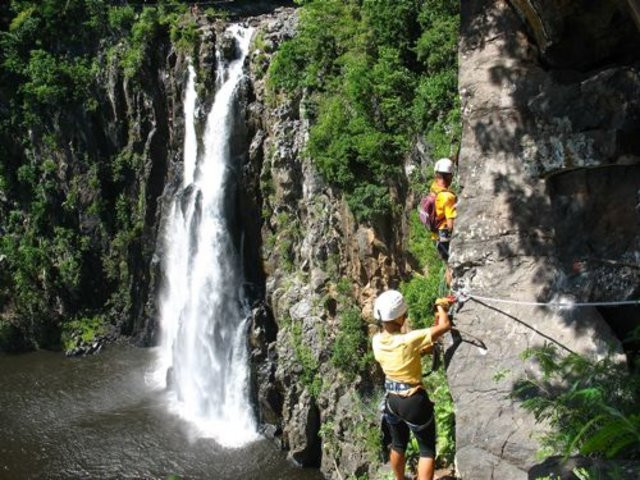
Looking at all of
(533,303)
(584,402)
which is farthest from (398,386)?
(584,402)

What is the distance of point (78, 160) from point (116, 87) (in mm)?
3589

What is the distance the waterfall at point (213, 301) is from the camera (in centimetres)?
1806

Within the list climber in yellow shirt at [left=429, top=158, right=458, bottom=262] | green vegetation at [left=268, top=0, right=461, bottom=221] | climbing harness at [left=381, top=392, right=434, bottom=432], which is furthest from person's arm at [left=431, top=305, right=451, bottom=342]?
Answer: green vegetation at [left=268, top=0, right=461, bottom=221]

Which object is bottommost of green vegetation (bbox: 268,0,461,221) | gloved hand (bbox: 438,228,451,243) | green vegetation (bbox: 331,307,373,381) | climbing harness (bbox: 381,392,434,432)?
green vegetation (bbox: 331,307,373,381)

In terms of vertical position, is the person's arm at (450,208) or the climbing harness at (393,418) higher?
the person's arm at (450,208)

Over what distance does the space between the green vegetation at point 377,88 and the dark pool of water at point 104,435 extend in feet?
24.6

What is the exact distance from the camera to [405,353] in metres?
5.30

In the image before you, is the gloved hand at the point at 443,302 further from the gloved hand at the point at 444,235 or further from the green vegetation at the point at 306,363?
the green vegetation at the point at 306,363

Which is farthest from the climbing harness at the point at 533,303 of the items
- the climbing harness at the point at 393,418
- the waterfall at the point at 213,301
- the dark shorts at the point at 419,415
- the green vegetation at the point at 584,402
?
the waterfall at the point at 213,301

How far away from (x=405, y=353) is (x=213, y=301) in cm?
1435

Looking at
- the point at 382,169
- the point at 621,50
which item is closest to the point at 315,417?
the point at 382,169

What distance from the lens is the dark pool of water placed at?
15.5 meters

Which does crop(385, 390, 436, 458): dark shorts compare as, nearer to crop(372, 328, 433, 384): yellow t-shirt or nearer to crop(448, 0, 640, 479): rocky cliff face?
crop(372, 328, 433, 384): yellow t-shirt

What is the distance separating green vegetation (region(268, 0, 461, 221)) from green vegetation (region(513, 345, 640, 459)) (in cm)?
539
